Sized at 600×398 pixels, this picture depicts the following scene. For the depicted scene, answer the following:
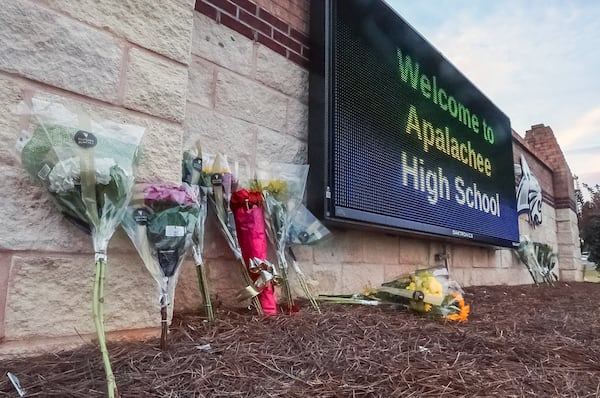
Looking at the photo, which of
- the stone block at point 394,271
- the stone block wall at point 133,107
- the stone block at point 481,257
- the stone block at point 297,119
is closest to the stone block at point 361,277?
the stone block at point 394,271

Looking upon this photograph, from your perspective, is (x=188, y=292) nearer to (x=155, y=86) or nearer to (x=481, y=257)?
(x=155, y=86)

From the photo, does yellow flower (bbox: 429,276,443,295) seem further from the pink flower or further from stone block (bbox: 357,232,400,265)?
the pink flower

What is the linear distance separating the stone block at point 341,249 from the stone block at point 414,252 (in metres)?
0.55

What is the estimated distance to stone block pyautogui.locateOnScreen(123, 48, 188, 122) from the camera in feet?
4.90

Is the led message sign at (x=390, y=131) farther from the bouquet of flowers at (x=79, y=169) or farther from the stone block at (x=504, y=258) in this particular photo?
the bouquet of flowers at (x=79, y=169)

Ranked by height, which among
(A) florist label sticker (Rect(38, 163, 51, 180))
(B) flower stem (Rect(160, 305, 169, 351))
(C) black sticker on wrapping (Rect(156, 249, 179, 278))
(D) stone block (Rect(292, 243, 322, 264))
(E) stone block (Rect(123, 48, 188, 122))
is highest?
(E) stone block (Rect(123, 48, 188, 122))

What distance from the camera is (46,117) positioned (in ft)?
4.03

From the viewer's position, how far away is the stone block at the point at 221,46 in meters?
2.12

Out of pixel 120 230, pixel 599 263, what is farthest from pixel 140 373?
pixel 599 263

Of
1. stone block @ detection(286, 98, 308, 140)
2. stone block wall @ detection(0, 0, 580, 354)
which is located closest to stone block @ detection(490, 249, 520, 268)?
stone block wall @ detection(0, 0, 580, 354)

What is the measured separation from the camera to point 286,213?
2.11 meters

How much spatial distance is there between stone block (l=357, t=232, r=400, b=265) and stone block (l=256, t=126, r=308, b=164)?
30.0 inches

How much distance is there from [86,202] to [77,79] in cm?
42

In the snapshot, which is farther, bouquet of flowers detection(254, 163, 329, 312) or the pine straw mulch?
bouquet of flowers detection(254, 163, 329, 312)
